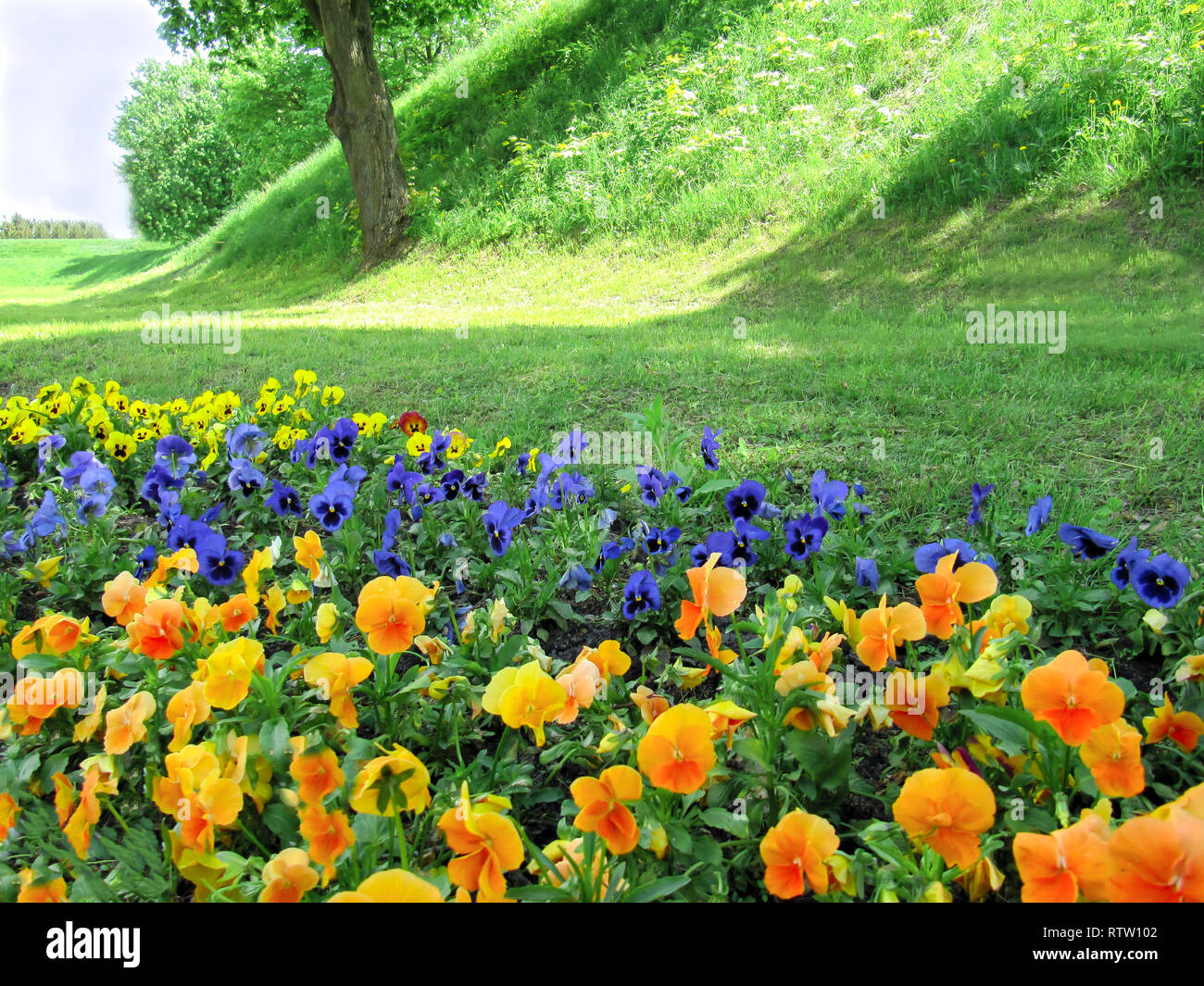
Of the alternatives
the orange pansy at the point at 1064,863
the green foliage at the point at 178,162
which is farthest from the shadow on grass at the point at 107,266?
the orange pansy at the point at 1064,863

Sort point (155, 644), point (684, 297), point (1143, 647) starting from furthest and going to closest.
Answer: point (684, 297), point (1143, 647), point (155, 644)

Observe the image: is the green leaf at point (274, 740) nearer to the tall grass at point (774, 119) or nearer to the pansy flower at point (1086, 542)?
the pansy flower at point (1086, 542)

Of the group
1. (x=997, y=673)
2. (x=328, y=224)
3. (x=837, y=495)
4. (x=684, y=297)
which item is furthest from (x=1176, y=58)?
(x=328, y=224)

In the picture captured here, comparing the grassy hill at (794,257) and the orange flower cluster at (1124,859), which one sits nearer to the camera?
the orange flower cluster at (1124,859)

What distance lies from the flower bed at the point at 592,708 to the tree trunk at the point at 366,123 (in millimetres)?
10125

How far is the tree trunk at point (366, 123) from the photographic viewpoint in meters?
11.1

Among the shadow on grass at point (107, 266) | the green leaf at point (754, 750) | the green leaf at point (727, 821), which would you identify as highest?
the shadow on grass at point (107, 266)

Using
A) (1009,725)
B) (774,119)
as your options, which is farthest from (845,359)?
(774,119)

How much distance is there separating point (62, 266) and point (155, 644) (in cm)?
3906

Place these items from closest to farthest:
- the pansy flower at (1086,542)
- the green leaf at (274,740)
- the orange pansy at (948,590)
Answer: the green leaf at (274,740), the orange pansy at (948,590), the pansy flower at (1086,542)

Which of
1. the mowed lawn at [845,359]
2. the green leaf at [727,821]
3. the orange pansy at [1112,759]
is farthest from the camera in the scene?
the mowed lawn at [845,359]

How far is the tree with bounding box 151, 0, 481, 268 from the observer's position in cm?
1125

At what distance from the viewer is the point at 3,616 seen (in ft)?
7.48
